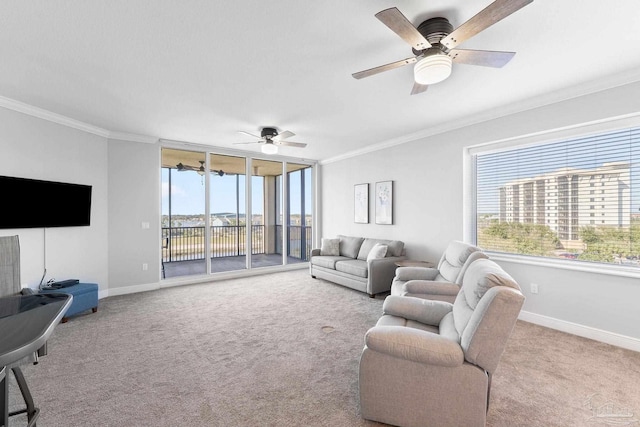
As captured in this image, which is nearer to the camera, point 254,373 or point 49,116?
point 254,373

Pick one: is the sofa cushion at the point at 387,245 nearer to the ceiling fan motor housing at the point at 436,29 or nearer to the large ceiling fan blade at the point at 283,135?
the large ceiling fan blade at the point at 283,135

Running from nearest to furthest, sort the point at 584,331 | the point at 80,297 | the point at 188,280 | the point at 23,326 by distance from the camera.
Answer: the point at 23,326
the point at 584,331
the point at 80,297
the point at 188,280

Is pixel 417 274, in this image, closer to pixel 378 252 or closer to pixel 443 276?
pixel 443 276

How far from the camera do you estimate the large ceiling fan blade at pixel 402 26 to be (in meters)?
1.59

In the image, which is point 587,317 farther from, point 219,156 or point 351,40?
point 219,156

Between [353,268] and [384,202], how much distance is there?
1491mm

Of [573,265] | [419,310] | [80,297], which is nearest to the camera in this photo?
[419,310]

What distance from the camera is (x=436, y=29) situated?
1.99m

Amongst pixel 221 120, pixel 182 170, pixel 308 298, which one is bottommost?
pixel 308 298

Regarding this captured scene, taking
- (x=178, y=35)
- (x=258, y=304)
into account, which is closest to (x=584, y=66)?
(x=178, y=35)

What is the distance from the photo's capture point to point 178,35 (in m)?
2.13

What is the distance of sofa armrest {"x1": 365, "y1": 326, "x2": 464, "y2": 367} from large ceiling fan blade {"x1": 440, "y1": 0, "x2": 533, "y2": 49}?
1.89 metres

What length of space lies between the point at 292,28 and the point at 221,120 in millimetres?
2326

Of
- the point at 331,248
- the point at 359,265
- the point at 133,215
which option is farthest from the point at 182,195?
the point at 359,265
